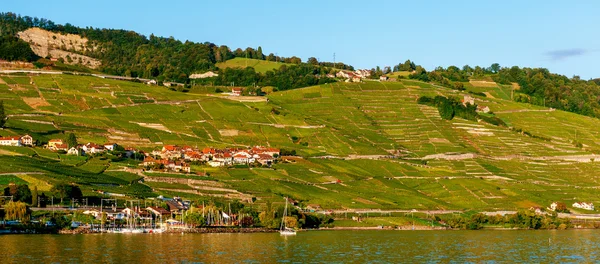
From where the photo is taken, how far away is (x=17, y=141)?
146 m

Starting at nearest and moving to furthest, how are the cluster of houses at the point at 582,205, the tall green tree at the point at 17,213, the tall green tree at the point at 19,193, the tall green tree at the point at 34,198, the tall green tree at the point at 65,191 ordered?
the tall green tree at the point at 17,213 → the tall green tree at the point at 19,193 → the tall green tree at the point at 34,198 → the tall green tree at the point at 65,191 → the cluster of houses at the point at 582,205

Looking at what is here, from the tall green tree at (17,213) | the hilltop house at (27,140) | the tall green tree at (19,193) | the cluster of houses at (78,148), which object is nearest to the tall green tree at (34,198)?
the tall green tree at (19,193)

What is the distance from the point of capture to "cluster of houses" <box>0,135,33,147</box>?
14388 cm

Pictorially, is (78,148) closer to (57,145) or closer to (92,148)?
(92,148)

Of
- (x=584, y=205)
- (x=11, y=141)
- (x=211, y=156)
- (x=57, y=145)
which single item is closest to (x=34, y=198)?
(x=11, y=141)

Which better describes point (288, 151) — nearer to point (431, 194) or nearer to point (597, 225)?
point (431, 194)

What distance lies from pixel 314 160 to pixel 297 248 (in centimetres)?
7951

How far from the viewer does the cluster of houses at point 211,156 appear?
5920 inches

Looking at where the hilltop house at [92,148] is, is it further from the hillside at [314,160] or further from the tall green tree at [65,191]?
the tall green tree at [65,191]

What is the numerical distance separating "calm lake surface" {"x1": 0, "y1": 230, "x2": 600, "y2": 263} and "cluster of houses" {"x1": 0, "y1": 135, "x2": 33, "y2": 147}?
172ft

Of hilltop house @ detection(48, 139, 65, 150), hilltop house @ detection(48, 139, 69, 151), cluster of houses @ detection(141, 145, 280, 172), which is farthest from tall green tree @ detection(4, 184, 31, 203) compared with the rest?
hilltop house @ detection(48, 139, 65, 150)

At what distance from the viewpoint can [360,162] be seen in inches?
6609

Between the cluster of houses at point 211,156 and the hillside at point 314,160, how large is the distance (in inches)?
146

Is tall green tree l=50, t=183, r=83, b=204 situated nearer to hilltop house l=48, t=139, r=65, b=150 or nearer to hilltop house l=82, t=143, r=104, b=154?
hilltop house l=82, t=143, r=104, b=154
